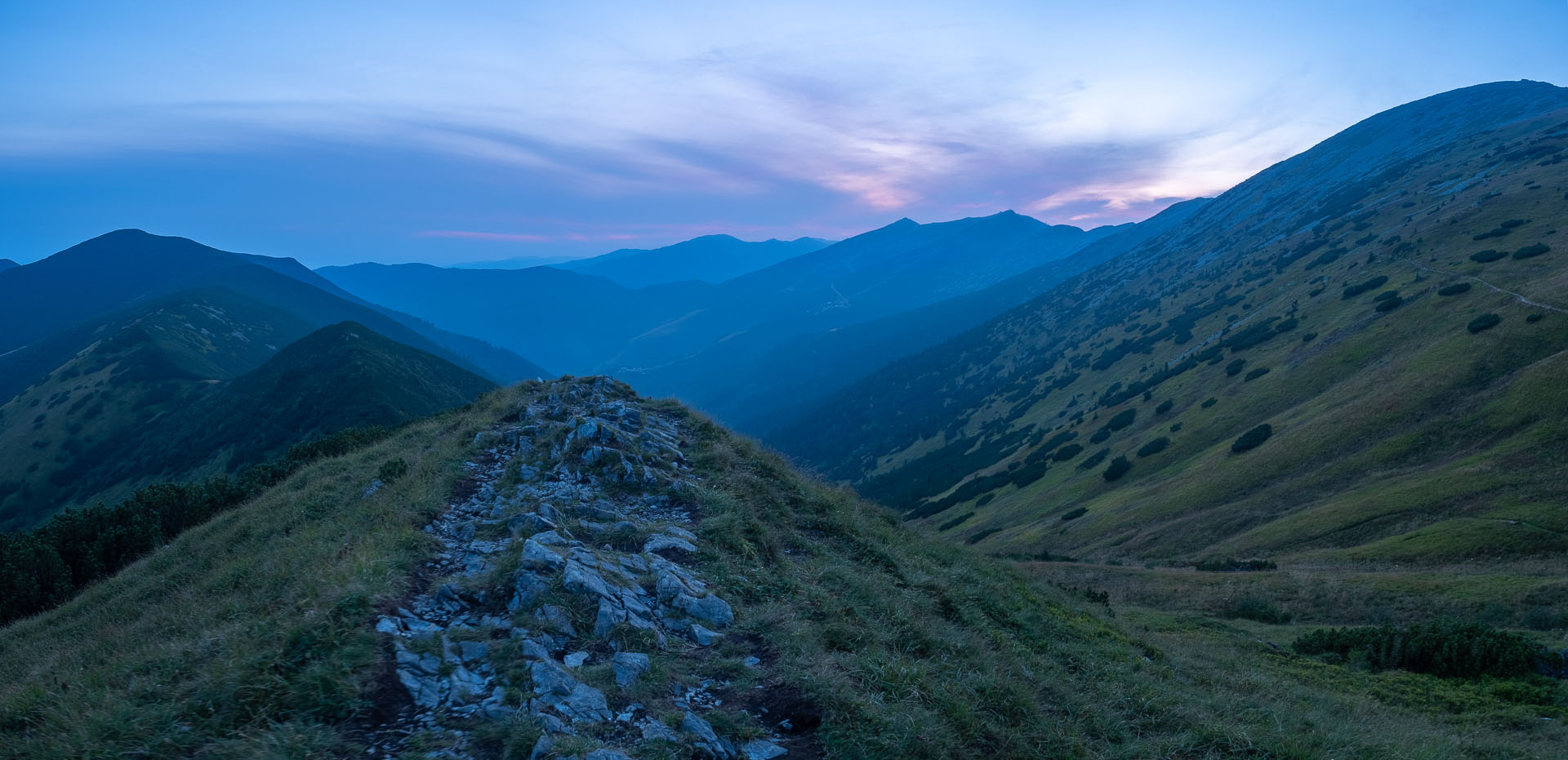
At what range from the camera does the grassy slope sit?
679 cm

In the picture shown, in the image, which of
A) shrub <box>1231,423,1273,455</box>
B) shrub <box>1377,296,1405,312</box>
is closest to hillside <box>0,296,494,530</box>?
shrub <box>1231,423,1273,455</box>

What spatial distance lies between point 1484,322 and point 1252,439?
13.9 metres

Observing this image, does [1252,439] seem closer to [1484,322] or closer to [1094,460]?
[1484,322]

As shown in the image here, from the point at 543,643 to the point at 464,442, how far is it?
1146 cm

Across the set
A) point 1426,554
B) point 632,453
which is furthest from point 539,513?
point 1426,554

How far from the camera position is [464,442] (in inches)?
712

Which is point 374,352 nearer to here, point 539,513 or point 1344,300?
point 539,513

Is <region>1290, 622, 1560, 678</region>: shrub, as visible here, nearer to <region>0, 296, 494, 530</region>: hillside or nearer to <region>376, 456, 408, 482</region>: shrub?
<region>376, 456, 408, 482</region>: shrub

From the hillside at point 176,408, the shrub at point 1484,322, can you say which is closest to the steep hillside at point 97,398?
the hillside at point 176,408

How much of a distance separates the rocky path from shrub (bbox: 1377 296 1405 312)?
200 ft

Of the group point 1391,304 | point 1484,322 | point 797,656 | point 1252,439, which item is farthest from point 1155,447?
point 797,656

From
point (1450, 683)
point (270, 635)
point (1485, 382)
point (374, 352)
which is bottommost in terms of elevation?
point (1450, 683)

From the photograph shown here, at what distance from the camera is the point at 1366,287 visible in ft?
203

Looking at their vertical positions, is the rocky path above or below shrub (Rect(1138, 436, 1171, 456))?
above
